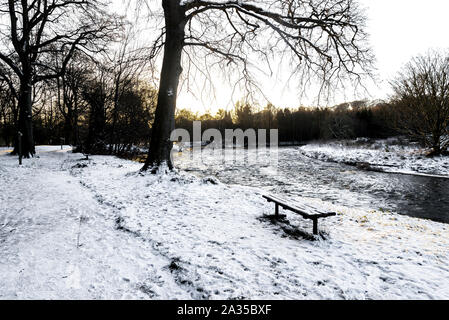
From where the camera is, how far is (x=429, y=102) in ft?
57.2

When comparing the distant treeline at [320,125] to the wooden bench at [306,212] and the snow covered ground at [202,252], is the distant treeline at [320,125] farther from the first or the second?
the snow covered ground at [202,252]

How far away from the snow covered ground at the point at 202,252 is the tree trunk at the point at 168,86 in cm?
281

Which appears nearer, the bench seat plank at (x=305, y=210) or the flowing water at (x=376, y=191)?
the bench seat plank at (x=305, y=210)

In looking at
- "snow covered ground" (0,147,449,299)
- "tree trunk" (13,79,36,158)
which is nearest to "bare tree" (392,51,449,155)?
"snow covered ground" (0,147,449,299)

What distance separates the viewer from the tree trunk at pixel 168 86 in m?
8.82

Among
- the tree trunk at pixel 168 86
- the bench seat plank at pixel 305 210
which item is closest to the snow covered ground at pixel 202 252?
the bench seat plank at pixel 305 210

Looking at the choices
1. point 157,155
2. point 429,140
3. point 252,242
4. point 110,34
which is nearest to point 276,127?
point 429,140

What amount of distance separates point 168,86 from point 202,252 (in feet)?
22.7

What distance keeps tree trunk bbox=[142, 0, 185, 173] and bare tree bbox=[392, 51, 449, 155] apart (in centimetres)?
1822

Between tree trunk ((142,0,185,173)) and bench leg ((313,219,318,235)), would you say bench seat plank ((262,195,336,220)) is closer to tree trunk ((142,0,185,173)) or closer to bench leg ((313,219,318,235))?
bench leg ((313,219,318,235))

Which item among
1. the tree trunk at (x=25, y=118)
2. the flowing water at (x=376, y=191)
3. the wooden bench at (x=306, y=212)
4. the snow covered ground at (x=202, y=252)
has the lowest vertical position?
the flowing water at (x=376, y=191)

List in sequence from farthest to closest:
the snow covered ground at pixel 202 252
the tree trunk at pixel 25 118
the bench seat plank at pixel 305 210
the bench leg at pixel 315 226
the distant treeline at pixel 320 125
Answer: the distant treeline at pixel 320 125 → the tree trunk at pixel 25 118 → the bench leg at pixel 315 226 → the bench seat plank at pixel 305 210 → the snow covered ground at pixel 202 252

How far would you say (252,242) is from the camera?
4070 millimetres
